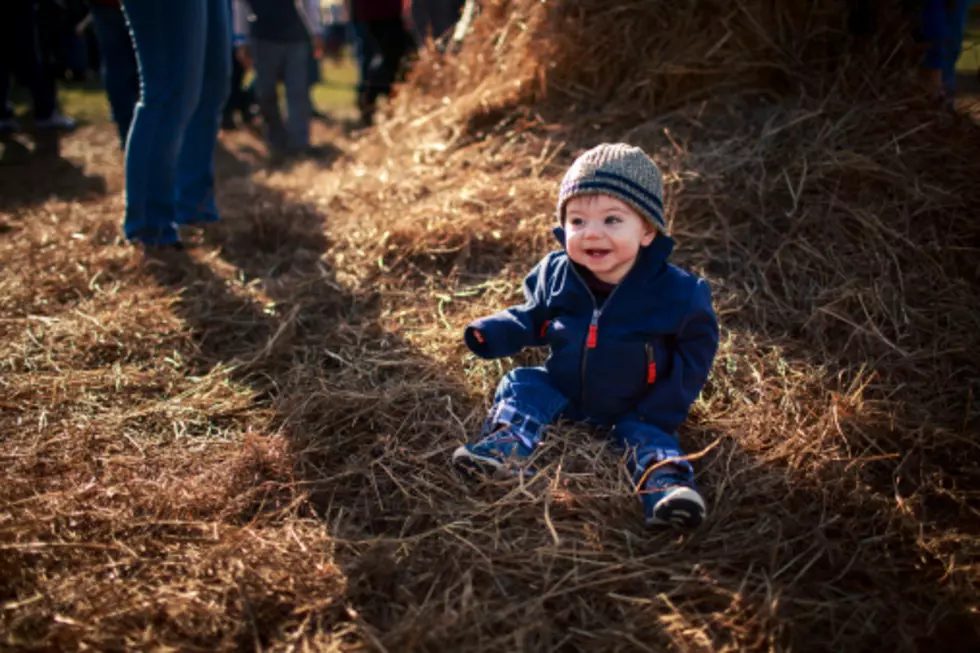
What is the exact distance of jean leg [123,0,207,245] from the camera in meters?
3.06

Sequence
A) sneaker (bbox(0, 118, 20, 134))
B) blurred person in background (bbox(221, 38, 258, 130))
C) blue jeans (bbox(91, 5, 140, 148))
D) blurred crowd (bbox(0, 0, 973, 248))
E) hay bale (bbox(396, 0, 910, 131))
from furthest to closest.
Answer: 1. blurred person in background (bbox(221, 38, 258, 130))
2. sneaker (bbox(0, 118, 20, 134))
3. blue jeans (bbox(91, 5, 140, 148))
4. hay bale (bbox(396, 0, 910, 131))
5. blurred crowd (bbox(0, 0, 973, 248))

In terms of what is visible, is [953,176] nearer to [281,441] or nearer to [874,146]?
[874,146]

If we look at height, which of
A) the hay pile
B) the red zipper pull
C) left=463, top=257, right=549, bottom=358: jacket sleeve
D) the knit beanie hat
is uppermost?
the knit beanie hat

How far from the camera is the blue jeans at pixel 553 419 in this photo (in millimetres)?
1956

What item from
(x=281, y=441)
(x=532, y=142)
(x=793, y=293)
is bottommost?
(x=281, y=441)

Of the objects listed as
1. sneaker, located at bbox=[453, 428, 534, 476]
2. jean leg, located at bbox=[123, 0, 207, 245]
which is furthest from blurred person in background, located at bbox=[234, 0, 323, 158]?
sneaker, located at bbox=[453, 428, 534, 476]

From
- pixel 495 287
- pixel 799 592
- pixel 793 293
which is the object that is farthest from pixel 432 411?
pixel 793 293

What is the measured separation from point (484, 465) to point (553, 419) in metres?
0.29

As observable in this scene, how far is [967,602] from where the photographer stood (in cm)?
163

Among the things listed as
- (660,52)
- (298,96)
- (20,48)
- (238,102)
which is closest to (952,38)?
(660,52)

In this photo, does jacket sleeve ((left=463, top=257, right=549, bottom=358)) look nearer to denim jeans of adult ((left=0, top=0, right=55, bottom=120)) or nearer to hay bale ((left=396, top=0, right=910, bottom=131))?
hay bale ((left=396, top=0, right=910, bottom=131))

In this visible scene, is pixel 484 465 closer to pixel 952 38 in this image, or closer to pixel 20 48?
pixel 952 38

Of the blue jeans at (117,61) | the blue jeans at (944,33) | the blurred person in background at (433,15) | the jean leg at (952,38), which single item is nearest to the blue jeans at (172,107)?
the blue jeans at (117,61)

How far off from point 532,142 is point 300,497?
7.82 ft
